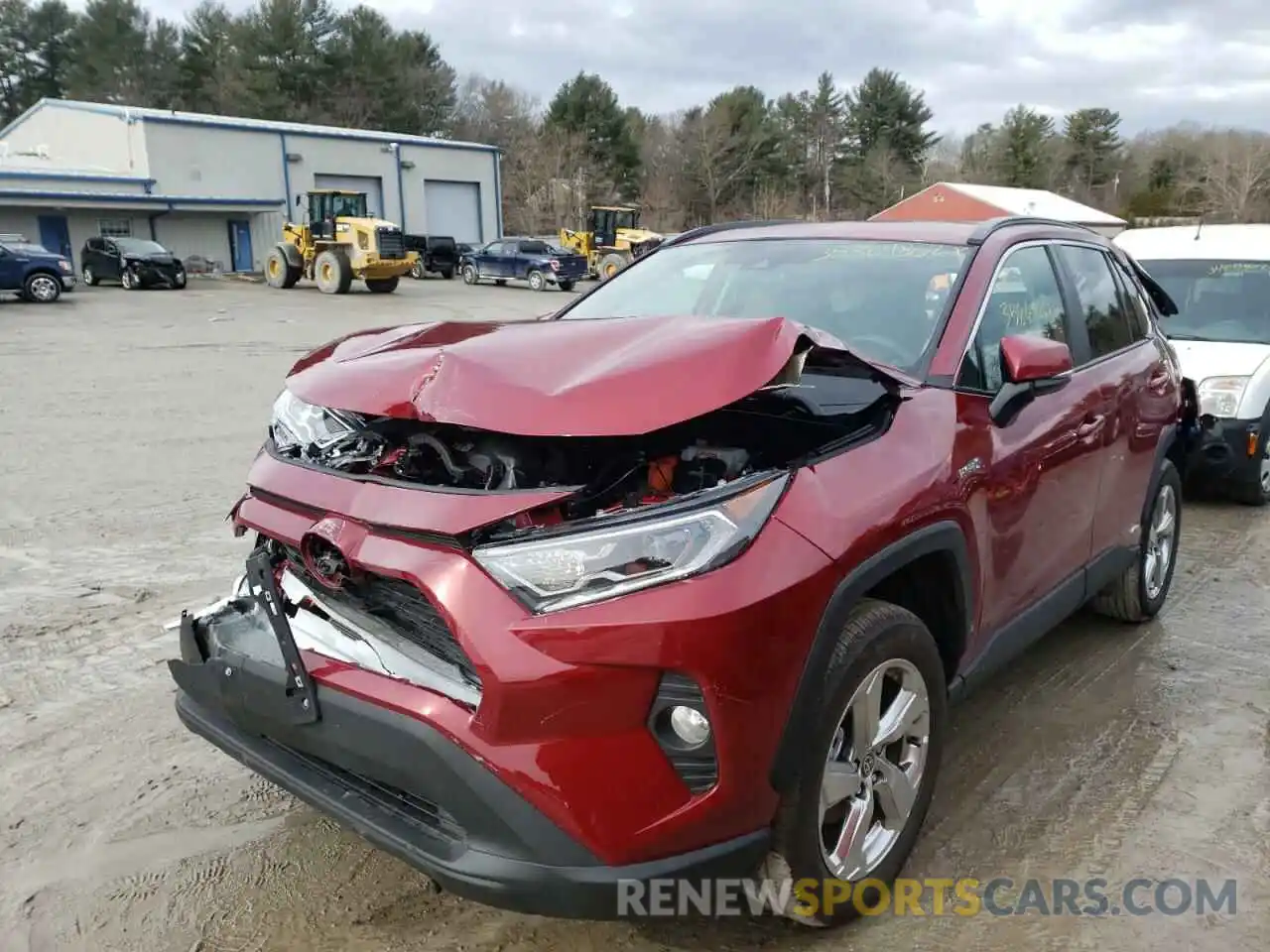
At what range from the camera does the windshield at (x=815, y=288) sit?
10.5 ft

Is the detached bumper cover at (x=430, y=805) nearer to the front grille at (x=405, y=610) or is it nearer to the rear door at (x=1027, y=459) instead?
the front grille at (x=405, y=610)

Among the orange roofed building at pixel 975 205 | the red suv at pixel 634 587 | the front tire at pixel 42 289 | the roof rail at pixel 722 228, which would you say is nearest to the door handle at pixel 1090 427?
the red suv at pixel 634 587

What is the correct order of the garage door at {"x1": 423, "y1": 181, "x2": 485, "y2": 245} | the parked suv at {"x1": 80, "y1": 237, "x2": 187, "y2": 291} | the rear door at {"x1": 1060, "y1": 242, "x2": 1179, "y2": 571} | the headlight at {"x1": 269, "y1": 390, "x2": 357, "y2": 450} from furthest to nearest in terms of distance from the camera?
the garage door at {"x1": 423, "y1": 181, "x2": 485, "y2": 245}, the parked suv at {"x1": 80, "y1": 237, "x2": 187, "y2": 291}, the rear door at {"x1": 1060, "y1": 242, "x2": 1179, "y2": 571}, the headlight at {"x1": 269, "y1": 390, "x2": 357, "y2": 450}

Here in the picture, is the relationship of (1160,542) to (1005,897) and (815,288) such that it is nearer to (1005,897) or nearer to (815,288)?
(815,288)

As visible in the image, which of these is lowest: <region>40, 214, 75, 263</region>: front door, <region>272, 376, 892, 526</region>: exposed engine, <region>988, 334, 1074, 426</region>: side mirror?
<region>272, 376, 892, 526</region>: exposed engine

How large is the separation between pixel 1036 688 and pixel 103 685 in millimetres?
3759

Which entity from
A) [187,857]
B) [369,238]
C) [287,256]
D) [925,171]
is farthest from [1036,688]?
[925,171]

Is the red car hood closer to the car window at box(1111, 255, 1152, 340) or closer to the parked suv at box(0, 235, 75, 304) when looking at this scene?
the car window at box(1111, 255, 1152, 340)

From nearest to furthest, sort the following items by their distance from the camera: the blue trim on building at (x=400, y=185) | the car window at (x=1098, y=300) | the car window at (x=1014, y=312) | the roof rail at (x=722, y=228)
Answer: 1. the car window at (x=1014, y=312)
2. the car window at (x=1098, y=300)
3. the roof rail at (x=722, y=228)
4. the blue trim on building at (x=400, y=185)

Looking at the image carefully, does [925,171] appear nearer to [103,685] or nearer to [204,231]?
[204,231]

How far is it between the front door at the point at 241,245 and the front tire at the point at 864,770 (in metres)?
40.2

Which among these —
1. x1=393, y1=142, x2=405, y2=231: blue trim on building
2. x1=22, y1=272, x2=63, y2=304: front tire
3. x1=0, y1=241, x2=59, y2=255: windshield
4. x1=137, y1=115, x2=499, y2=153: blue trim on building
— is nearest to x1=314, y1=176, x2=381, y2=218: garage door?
x1=393, y1=142, x2=405, y2=231: blue trim on building

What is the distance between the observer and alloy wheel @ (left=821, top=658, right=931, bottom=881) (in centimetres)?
241

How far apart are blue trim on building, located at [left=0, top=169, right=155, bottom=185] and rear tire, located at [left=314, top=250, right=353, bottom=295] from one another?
449 inches
